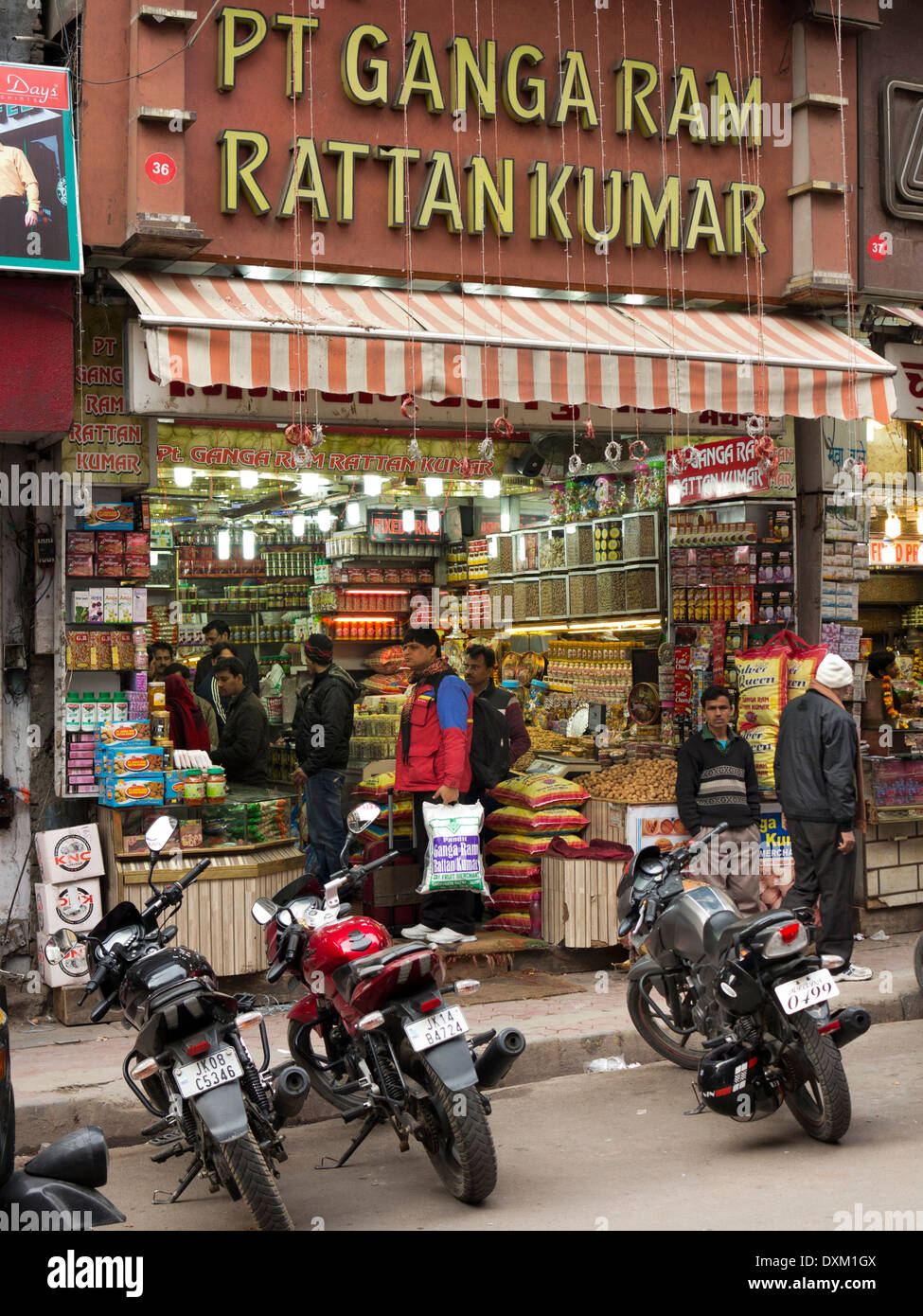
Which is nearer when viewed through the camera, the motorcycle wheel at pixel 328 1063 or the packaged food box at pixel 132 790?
the motorcycle wheel at pixel 328 1063

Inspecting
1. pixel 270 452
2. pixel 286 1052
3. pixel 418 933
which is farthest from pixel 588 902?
pixel 270 452

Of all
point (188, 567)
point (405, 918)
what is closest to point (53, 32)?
point (405, 918)

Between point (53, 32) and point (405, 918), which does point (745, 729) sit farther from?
point (53, 32)

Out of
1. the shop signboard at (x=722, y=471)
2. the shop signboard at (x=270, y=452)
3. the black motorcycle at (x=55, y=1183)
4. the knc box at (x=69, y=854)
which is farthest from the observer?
the shop signboard at (x=270, y=452)

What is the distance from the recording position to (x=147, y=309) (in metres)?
8.04

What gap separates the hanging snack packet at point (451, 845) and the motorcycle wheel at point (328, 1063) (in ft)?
9.27

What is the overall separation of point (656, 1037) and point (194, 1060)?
10.3 feet

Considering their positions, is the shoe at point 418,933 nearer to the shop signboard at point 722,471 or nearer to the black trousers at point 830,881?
the black trousers at point 830,881

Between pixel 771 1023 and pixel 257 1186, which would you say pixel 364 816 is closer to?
pixel 257 1186

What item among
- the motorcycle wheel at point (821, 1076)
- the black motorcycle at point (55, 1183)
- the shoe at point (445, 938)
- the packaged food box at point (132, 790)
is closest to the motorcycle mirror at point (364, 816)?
the motorcycle wheel at point (821, 1076)

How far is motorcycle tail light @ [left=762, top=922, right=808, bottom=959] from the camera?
19.6 feet

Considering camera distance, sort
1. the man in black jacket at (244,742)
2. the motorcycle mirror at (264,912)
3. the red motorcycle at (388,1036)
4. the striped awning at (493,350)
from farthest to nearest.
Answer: the man in black jacket at (244,742) → the striped awning at (493,350) → the motorcycle mirror at (264,912) → the red motorcycle at (388,1036)

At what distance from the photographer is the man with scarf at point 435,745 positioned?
934cm
